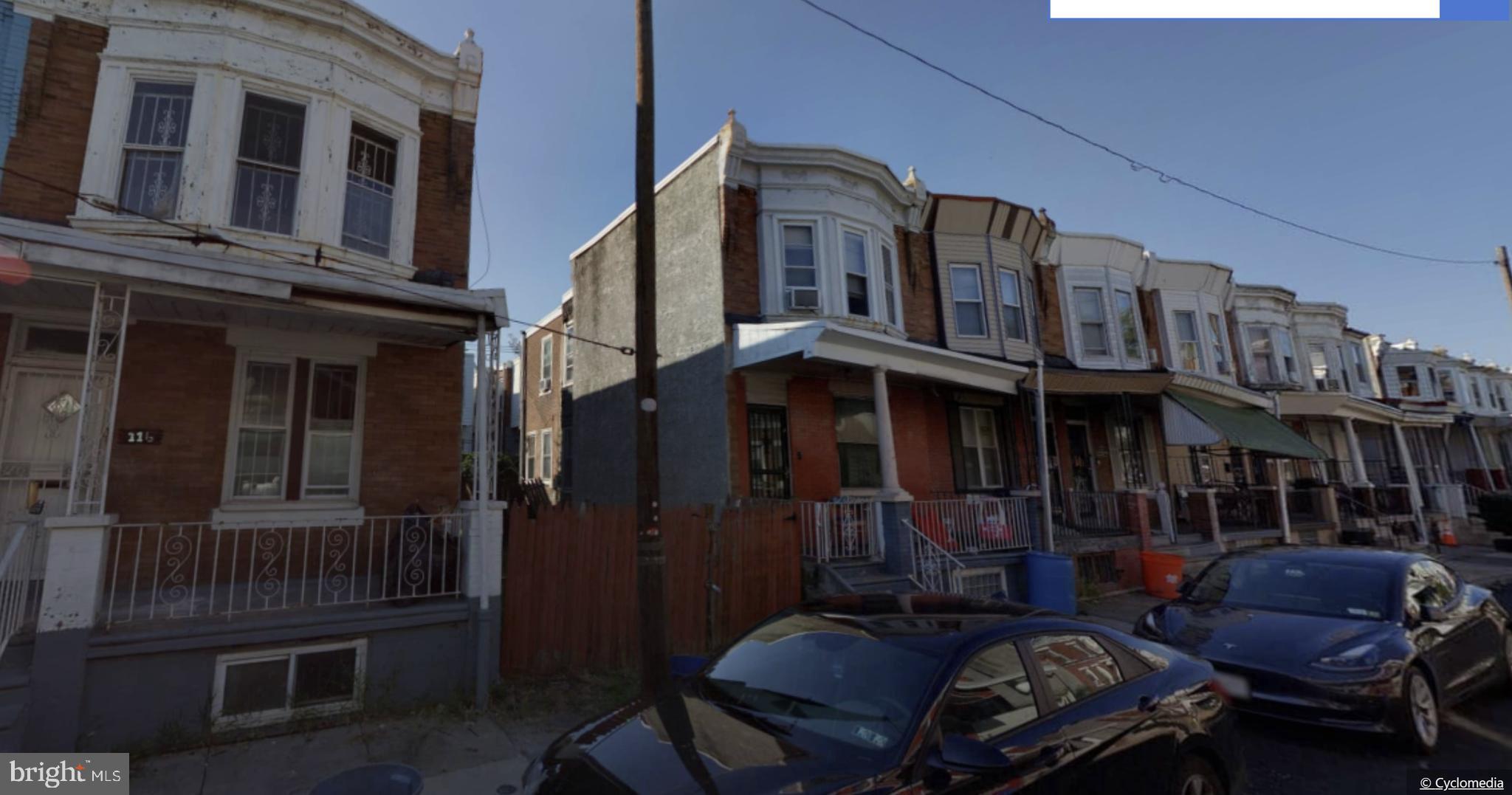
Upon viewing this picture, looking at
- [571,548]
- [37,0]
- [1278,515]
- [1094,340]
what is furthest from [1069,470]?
[37,0]

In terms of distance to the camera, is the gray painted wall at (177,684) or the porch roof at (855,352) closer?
the gray painted wall at (177,684)

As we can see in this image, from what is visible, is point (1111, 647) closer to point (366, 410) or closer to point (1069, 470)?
point (366, 410)

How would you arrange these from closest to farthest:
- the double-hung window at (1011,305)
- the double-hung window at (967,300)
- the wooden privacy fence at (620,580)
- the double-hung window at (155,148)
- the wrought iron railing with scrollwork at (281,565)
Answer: the wrought iron railing with scrollwork at (281,565)
the wooden privacy fence at (620,580)
the double-hung window at (155,148)
the double-hung window at (967,300)
the double-hung window at (1011,305)

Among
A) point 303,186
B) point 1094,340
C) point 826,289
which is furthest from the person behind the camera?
point 1094,340

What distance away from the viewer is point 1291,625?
6.13 meters

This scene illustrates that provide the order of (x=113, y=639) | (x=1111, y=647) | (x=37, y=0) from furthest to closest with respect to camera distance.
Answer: (x=37, y=0) < (x=113, y=639) < (x=1111, y=647)

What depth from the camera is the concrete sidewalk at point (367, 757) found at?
190 inches

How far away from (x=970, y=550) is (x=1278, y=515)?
11518mm

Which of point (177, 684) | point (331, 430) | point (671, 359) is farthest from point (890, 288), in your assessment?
point (177, 684)

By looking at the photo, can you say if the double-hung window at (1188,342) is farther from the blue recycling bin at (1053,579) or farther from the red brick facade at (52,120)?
the red brick facade at (52,120)

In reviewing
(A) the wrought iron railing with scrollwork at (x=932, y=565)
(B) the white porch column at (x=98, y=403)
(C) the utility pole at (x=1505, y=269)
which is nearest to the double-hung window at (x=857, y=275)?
(A) the wrought iron railing with scrollwork at (x=932, y=565)

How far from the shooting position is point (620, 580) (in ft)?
25.7

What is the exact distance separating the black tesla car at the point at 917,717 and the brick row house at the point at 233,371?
12.8 feet

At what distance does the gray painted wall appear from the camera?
5.27 m
